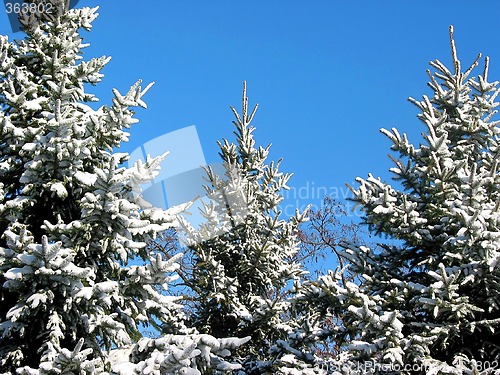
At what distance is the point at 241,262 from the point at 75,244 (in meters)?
4.98

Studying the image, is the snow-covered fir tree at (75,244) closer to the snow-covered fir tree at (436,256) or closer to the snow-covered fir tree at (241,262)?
the snow-covered fir tree at (436,256)

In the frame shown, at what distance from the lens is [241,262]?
1087 cm

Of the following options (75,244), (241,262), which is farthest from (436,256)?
(75,244)

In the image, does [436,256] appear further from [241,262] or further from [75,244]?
[75,244]

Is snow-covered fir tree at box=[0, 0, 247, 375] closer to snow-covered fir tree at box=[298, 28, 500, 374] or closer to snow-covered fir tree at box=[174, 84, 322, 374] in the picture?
snow-covered fir tree at box=[298, 28, 500, 374]

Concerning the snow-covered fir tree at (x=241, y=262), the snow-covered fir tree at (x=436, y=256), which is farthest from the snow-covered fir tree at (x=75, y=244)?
the snow-covered fir tree at (x=241, y=262)

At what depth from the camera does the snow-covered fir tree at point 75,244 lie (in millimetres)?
5709

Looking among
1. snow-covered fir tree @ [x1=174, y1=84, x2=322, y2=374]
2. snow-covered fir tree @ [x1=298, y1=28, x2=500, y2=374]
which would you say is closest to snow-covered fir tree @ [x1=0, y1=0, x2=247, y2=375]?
snow-covered fir tree @ [x1=298, y1=28, x2=500, y2=374]

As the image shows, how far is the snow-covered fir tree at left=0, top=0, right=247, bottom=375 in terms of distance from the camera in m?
5.71

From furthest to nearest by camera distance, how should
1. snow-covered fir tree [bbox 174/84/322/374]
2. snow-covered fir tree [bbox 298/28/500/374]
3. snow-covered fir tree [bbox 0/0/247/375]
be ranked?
snow-covered fir tree [bbox 174/84/322/374]
snow-covered fir tree [bbox 298/28/500/374]
snow-covered fir tree [bbox 0/0/247/375]

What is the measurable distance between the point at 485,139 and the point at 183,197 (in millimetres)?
5894

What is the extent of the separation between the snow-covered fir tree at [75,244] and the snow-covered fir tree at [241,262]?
3.30 meters

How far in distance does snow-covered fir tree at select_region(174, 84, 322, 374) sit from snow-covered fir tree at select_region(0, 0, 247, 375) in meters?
3.30

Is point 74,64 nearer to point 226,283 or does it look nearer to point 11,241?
point 11,241
